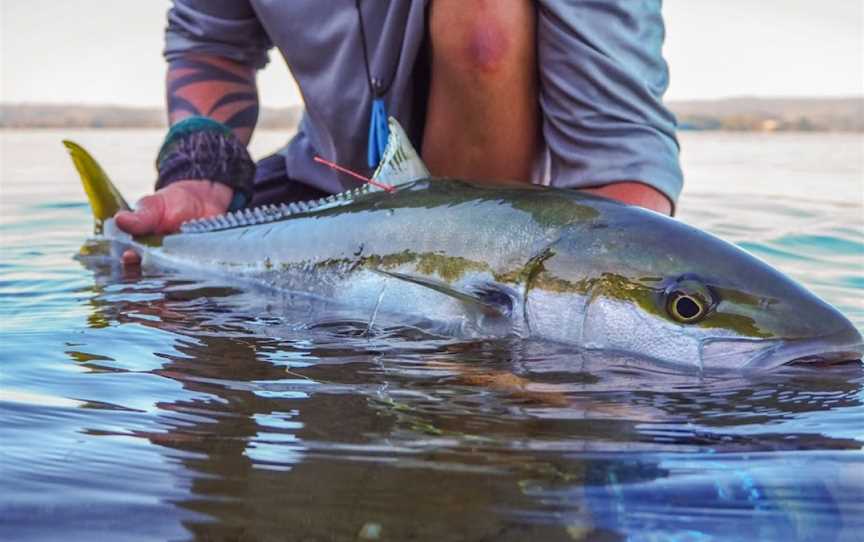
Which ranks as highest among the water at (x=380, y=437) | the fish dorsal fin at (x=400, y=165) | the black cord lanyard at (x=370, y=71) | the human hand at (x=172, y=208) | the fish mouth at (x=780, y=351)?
the black cord lanyard at (x=370, y=71)

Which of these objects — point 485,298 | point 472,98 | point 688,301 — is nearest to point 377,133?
point 472,98

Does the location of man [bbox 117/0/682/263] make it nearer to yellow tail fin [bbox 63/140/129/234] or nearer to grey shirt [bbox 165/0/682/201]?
grey shirt [bbox 165/0/682/201]

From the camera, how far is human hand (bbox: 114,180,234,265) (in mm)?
→ 2904

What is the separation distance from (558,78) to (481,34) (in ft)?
0.88

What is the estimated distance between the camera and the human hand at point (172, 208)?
9.53 ft

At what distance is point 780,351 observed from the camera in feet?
5.45

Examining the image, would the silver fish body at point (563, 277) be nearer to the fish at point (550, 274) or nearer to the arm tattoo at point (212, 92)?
the fish at point (550, 274)

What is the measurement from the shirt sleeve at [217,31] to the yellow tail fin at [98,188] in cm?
64

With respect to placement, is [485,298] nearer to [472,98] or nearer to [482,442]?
[482,442]

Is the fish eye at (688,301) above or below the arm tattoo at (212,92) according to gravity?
below

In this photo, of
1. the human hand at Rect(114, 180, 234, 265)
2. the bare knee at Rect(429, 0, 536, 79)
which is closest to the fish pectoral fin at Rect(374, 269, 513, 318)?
the bare knee at Rect(429, 0, 536, 79)

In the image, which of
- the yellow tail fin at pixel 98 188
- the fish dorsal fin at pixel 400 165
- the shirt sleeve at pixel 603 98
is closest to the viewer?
the fish dorsal fin at pixel 400 165

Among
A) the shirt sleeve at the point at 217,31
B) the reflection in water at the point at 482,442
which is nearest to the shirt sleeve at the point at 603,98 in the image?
the reflection in water at the point at 482,442

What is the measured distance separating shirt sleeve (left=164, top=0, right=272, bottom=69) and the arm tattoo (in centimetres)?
4
